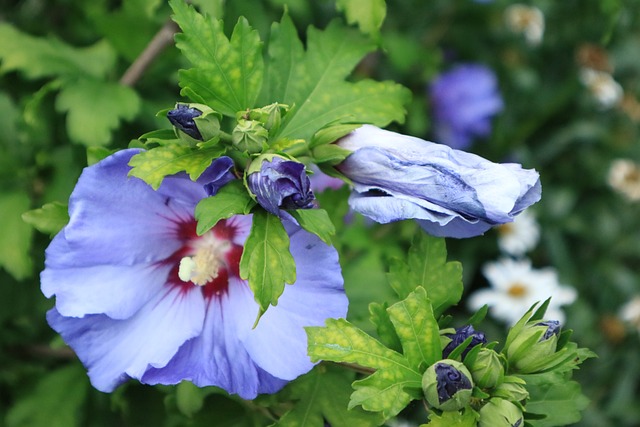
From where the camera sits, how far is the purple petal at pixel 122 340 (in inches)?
44.8

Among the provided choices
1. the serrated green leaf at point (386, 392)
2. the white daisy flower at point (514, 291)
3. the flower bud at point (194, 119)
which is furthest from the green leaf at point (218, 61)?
the white daisy flower at point (514, 291)

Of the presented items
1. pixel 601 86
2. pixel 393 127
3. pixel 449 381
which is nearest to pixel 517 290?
pixel 601 86

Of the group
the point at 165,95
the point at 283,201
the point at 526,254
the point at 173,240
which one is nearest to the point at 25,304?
the point at 165,95

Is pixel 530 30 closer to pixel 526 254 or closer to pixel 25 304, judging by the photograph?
pixel 526 254

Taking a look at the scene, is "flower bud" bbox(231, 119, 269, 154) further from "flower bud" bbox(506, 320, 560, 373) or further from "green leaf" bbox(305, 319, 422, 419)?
"flower bud" bbox(506, 320, 560, 373)

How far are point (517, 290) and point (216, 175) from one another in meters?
2.04

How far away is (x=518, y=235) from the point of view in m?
2.99

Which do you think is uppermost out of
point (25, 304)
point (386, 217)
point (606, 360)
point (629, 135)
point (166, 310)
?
point (386, 217)

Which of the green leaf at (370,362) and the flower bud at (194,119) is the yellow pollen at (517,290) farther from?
the flower bud at (194,119)

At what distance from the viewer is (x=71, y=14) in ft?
7.27

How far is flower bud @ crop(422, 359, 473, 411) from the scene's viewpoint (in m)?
1.04

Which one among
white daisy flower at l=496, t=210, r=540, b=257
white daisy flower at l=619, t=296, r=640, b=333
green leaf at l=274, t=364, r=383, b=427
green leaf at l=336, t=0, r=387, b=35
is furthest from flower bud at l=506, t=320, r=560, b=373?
white daisy flower at l=619, t=296, r=640, b=333

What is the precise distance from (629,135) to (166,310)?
9.05ft

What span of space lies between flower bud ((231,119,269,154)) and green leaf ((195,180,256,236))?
0.06m
